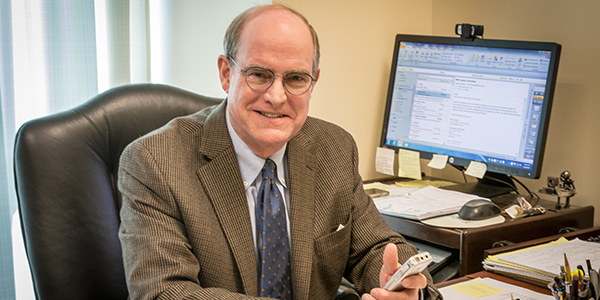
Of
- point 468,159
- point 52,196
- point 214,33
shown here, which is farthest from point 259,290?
point 214,33

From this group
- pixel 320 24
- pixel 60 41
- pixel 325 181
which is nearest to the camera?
pixel 325 181

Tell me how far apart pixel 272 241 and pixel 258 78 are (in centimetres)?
37

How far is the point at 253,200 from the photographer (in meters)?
1.20

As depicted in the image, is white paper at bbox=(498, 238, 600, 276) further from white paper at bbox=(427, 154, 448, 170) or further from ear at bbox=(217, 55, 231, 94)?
ear at bbox=(217, 55, 231, 94)

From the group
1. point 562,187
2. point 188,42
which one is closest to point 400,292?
point 562,187

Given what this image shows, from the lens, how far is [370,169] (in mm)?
2113

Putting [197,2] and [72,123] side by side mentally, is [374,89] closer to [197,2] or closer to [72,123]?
[197,2]

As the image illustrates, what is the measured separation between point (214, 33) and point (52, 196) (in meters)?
1.04

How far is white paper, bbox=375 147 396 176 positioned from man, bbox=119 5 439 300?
71 cm

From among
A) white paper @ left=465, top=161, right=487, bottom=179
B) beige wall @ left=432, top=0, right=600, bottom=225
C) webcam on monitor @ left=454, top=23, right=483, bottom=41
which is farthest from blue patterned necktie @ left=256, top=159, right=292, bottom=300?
beige wall @ left=432, top=0, right=600, bottom=225

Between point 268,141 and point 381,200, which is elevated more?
point 268,141

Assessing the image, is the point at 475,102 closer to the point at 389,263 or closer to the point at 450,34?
the point at 450,34

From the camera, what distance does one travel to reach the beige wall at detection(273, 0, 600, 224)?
1.71 meters

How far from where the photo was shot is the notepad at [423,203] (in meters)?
1.50
